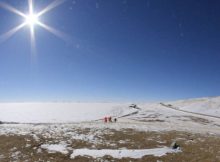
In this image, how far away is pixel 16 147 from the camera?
79.9 feet

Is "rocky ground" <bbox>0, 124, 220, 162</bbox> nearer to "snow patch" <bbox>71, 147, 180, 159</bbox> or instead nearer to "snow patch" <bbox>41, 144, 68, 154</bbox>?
"snow patch" <bbox>41, 144, 68, 154</bbox>

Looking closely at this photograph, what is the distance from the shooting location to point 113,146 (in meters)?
Result: 24.7

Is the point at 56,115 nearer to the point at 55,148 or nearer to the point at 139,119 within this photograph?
the point at 139,119

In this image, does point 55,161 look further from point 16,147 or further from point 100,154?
point 16,147

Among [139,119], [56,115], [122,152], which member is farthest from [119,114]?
[122,152]

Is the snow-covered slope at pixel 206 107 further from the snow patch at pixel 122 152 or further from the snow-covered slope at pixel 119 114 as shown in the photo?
the snow patch at pixel 122 152

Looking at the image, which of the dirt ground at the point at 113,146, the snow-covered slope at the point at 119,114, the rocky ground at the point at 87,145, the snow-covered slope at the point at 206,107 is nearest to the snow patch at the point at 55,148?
the rocky ground at the point at 87,145

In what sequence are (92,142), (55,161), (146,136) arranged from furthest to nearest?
(146,136) → (92,142) → (55,161)

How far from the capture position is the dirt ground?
813 inches

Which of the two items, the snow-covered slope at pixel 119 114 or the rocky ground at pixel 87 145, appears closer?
the rocky ground at pixel 87 145

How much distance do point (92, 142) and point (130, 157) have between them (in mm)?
6427

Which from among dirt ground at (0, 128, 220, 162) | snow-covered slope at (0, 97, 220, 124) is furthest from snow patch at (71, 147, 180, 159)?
snow-covered slope at (0, 97, 220, 124)

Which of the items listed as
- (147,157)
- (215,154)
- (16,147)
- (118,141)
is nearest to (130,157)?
(147,157)

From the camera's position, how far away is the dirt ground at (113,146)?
20.6 m
